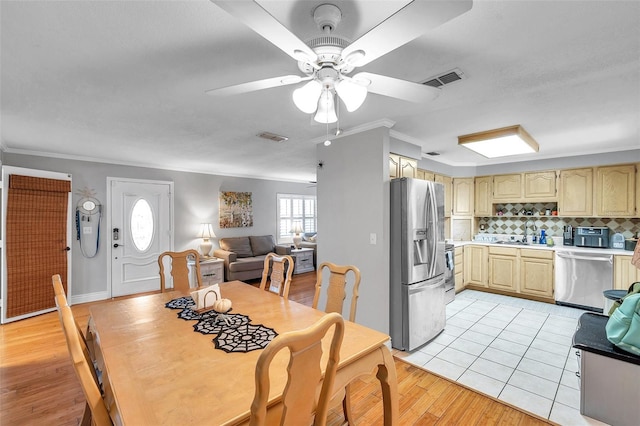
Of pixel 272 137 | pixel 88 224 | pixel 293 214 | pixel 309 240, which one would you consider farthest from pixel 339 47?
pixel 309 240

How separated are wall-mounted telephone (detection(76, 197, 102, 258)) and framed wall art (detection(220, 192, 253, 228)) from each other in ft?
7.13

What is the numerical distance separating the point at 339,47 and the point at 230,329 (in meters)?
1.53

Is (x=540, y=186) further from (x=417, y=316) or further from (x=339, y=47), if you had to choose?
(x=339, y=47)

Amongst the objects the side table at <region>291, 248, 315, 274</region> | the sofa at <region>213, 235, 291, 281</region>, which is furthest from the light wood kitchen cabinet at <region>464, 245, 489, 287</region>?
the sofa at <region>213, 235, 291, 281</region>

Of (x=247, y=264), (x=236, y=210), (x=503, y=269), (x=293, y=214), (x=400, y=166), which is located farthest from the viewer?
(x=293, y=214)

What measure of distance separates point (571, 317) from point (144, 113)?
578 cm

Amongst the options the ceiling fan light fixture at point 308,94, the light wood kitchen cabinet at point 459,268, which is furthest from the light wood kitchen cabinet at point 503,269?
the ceiling fan light fixture at point 308,94

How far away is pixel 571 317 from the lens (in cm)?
391

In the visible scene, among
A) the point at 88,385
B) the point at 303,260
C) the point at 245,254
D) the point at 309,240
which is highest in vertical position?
the point at 88,385

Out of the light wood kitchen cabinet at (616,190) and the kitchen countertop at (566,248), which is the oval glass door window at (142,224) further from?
the light wood kitchen cabinet at (616,190)

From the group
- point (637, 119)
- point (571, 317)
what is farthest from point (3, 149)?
point (571, 317)

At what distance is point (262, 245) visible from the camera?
661 cm

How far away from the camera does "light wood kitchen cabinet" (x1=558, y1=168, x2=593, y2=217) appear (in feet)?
14.3

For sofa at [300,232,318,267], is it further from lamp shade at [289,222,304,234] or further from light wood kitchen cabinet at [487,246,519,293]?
light wood kitchen cabinet at [487,246,519,293]
